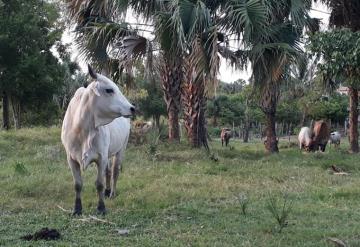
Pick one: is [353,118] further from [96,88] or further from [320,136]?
[96,88]

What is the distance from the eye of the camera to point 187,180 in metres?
9.86

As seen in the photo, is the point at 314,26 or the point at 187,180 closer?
the point at 187,180

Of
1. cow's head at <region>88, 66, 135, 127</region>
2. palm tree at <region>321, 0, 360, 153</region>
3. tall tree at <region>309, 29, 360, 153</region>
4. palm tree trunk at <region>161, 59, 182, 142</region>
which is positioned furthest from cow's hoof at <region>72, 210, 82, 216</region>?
palm tree at <region>321, 0, 360, 153</region>

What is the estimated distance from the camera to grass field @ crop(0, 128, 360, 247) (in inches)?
236

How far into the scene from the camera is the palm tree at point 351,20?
15.5 meters

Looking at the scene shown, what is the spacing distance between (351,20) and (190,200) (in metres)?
9.44

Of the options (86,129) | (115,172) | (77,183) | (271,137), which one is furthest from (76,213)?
(271,137)

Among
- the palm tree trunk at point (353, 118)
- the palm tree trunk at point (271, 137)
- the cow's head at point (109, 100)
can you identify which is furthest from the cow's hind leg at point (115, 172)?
the palm tree trunk at point (353, 118)

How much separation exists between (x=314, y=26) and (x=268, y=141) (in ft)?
11.3

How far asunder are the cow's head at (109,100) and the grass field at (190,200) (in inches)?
50.6

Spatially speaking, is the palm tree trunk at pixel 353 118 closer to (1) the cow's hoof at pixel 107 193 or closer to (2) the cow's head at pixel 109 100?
(1) the cow's hoof at pixel 107 193

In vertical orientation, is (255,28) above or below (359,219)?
above

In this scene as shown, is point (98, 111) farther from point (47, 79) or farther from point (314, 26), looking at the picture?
point (47, 79)

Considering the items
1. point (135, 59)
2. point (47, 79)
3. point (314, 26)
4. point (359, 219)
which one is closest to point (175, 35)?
point (135, 59)
